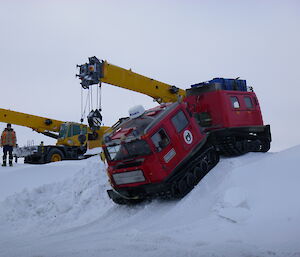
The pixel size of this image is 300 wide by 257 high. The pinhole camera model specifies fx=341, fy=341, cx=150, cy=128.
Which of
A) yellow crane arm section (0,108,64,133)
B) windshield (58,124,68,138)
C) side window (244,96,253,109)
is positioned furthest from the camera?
windshield (58,124,68,138)

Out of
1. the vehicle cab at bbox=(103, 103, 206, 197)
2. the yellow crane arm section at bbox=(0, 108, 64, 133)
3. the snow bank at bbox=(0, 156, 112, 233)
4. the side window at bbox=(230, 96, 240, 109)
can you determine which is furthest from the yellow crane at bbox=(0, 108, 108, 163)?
the vehicle cab at bbox=(103, 103, 206, 197)

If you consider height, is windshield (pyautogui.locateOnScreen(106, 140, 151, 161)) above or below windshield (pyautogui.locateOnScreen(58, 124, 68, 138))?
above

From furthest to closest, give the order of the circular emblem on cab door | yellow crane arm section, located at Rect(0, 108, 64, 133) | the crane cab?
the crane cab → yellow crane arm section, located at Rect(0, 108, 64, 133) → the circular emblem on cab door

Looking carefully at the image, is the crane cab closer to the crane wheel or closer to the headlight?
the crane wheel

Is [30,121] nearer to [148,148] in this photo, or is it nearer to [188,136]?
[188,136]

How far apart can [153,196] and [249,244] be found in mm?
4313

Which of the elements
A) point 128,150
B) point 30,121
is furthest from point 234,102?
point 30,121

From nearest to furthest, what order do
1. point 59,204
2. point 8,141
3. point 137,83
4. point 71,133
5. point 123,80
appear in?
point 59,204
point 123,80
point 137,83
point 8,141
point 71,133

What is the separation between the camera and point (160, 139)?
906 centimetres

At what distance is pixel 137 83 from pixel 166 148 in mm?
5241

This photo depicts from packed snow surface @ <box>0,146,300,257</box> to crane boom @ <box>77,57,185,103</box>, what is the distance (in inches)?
124

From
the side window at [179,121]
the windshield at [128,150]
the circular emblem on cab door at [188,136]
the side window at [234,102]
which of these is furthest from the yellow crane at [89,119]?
the windshield at [128,150]

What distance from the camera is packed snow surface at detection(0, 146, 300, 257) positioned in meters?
6.05

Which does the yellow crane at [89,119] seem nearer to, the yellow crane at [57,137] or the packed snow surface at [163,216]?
the yellow crane at [57,137]
